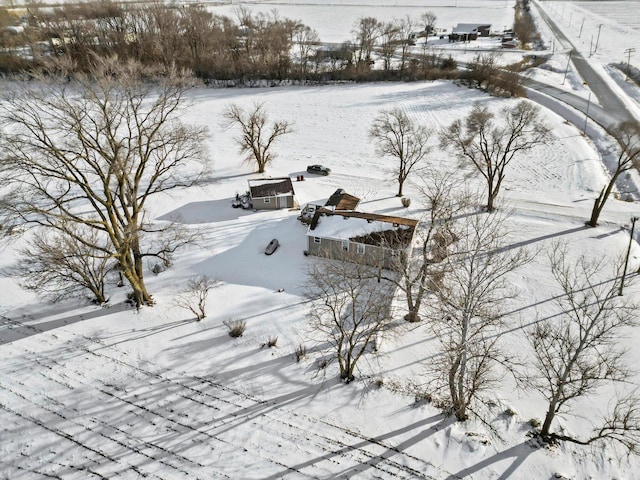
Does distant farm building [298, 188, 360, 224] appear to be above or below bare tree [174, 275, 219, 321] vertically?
above

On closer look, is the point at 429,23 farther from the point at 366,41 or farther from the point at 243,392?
the point at 243,392

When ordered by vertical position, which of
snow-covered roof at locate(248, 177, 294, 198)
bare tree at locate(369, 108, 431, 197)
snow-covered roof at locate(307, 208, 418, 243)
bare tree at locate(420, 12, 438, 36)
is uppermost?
bare tree at locate(420, 12, 438, 36)

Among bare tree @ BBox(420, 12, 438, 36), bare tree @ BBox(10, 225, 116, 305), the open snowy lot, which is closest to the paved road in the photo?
the open snowy lot

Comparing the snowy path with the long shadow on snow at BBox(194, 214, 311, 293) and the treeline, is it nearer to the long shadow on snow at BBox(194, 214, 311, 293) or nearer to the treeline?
the long shadow on snow at BBox(194, 214, 311, 293)

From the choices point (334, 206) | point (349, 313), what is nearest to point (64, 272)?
point (349, 313)

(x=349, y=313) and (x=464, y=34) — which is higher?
(x=464, y=34)

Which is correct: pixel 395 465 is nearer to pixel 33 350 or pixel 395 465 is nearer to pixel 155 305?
pixel 155 305
